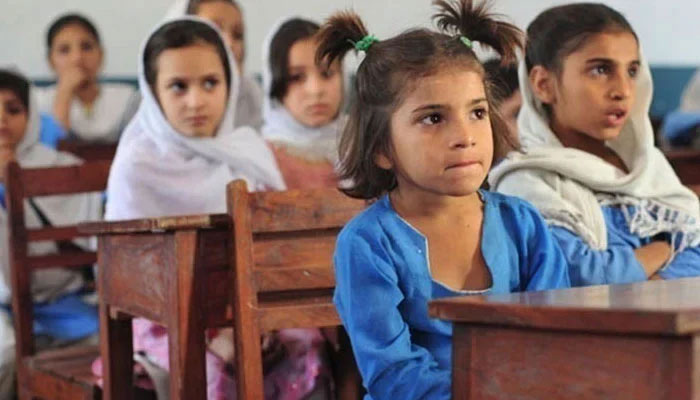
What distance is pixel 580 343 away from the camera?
1.44 metres

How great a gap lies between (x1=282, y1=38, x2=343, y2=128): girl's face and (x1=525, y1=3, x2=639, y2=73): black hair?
46.8 inches

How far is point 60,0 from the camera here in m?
6.40

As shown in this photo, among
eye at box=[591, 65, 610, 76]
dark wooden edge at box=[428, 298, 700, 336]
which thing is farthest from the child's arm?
eye at box=[591, 65, 610, 76]

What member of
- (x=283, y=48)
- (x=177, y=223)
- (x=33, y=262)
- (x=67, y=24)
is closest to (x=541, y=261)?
(x=177, y=223)

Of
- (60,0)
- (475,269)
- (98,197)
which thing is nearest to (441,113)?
(475,269)

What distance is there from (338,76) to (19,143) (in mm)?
1116

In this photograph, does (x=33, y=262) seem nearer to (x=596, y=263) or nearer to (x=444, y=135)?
(x=596, y=263)

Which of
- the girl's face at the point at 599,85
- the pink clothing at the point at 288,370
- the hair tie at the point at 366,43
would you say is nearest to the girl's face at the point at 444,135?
the hair tie at the point at 366,43

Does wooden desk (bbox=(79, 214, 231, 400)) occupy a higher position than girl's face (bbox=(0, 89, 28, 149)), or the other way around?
girl's face (bbox=(0, 89, 28, 149))

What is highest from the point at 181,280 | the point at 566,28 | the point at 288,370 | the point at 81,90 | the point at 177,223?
the point at 566,28

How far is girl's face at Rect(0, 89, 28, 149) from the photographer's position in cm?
430

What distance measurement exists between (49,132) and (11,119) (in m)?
0.81

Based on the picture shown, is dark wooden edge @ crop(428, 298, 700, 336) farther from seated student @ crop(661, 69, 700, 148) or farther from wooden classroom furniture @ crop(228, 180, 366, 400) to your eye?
seated student @ crop(661, 69, 700, 148)

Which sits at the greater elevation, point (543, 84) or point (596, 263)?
point (543, 84)
